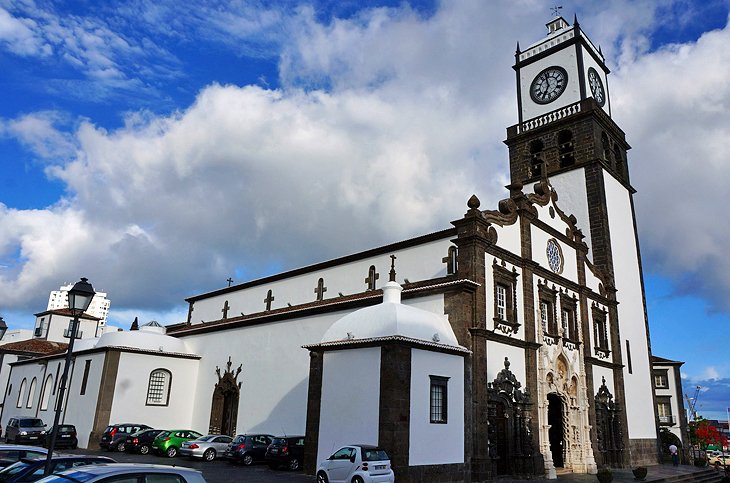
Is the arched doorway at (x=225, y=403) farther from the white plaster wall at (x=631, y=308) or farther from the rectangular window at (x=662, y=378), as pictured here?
the rectangular window at (x=662, y=378)

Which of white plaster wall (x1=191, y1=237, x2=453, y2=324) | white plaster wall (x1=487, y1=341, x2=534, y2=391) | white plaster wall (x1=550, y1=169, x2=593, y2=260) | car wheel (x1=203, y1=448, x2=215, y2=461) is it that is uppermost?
white plaster wall (x1=550, y1=169, x2=593, y2=260)

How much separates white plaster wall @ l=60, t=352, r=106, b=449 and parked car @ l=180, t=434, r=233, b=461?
25.5 ft

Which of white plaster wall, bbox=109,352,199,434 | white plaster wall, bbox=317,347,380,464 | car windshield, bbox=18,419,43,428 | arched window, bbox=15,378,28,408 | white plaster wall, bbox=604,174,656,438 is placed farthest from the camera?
arched window, bbox=15,378,28,408

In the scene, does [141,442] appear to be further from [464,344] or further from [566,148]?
[566,148]

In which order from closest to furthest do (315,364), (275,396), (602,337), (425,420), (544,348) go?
(425,420)
(315,364)
(544,348)
(275,396)
(602,337)

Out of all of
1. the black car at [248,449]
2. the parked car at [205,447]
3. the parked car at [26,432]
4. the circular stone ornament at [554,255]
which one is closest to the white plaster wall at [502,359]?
the circular stone ornament at [554,255]

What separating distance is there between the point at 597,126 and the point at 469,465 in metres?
24.2

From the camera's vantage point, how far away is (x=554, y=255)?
95.1 feet

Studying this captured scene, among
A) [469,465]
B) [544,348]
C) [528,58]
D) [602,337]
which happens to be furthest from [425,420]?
[528,58]

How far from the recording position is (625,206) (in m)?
37.6

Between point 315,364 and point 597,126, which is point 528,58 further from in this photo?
point 315,364

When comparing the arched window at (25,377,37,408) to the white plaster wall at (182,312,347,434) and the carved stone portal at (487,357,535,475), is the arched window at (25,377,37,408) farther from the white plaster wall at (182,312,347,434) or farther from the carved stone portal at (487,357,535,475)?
the carved stone portal at (487,357,535,475)

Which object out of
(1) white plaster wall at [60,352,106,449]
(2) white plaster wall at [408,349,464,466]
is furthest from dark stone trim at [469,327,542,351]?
(1) white plaster wall at [60,352,106,449]

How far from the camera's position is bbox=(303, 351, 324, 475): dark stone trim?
68.3 ft
